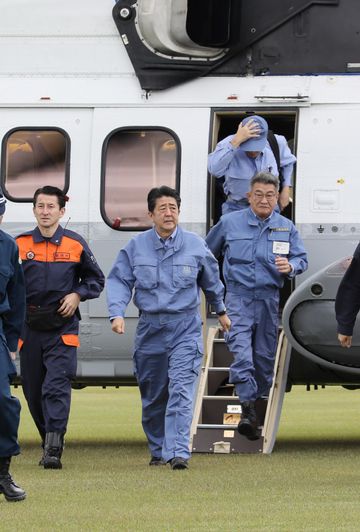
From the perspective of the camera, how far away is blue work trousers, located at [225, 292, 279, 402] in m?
11.4

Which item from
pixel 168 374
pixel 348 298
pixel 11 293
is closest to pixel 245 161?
pixel 168 374

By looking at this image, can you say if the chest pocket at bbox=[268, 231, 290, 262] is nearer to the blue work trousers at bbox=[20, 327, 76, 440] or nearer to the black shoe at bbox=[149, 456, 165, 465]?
the blue work trousers at bbox=[20, 327, 76, 440]

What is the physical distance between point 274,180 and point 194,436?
2045mm

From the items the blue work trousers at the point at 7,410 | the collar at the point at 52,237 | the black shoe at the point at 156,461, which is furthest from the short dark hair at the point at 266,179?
the blue work trousers at the point at 7,410

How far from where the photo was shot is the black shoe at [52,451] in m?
10.8

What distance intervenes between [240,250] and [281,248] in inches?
12.3

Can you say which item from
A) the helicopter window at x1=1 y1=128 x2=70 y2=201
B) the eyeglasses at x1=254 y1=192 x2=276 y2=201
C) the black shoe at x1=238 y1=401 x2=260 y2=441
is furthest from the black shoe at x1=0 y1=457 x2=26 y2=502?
the helicopter window at x1=1 y1=128 x2=70 y2=201

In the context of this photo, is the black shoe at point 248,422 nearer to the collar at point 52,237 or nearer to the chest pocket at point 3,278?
the collar at point 52,237

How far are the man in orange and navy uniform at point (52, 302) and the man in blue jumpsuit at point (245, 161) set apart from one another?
1.33 m

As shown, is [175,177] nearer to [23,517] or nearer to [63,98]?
[63,98]

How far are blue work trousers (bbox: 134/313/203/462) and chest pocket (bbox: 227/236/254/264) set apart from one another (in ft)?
3.20

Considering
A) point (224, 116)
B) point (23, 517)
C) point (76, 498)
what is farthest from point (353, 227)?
point (23, 517)

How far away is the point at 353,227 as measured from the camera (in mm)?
12000

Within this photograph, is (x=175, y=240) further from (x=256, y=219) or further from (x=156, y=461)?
(x=156, y=461)
